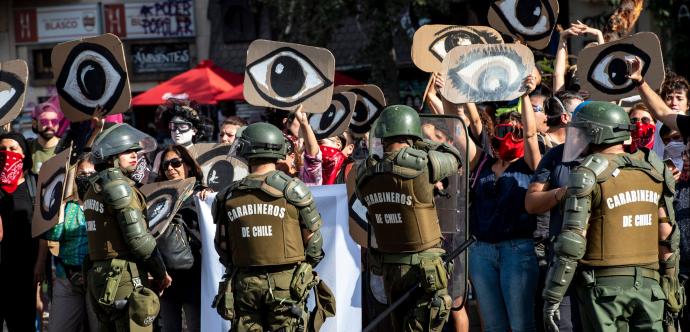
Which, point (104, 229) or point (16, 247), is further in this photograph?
point (16, 247)

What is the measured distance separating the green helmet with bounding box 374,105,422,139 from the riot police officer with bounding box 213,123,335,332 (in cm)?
56

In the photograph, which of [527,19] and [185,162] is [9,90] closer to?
[185,162]

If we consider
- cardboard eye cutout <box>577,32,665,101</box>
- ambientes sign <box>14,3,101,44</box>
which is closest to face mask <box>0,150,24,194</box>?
cardboard eye cutout <box>577,32,665,101</box>

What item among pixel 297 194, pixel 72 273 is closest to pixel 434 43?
pixel 297 194

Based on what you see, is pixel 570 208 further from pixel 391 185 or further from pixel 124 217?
pixel 124 217

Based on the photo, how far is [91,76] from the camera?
7.73 metres

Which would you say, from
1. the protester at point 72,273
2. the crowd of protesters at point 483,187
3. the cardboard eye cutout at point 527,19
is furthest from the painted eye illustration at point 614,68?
the protester at point 72,273

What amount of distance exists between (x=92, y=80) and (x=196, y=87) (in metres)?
8.00

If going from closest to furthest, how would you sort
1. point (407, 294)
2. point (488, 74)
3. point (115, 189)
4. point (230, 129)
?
point (407, 294)
point (115, 189)
point (488, 74)
point (230, 129)

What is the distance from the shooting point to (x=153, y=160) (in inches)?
325

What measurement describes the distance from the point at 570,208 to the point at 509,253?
1323 millimetres

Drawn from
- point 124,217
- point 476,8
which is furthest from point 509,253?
point 476,8

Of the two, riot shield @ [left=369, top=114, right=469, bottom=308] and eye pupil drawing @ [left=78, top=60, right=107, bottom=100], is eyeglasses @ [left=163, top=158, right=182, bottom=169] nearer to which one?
eye pupil drawing @ [left=78, top=60, right=107, bottom=100]

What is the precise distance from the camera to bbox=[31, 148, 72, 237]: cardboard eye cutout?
7492 millimetres
